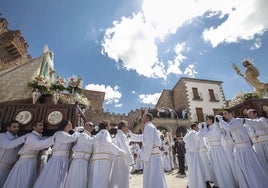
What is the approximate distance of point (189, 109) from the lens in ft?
77.0

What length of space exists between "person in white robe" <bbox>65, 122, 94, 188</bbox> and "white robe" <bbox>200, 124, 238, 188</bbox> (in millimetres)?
3201

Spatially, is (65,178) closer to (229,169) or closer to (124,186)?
(124,186)

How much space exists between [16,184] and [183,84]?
2370 centimetres

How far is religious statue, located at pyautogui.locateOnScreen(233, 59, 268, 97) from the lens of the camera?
5.38 meters

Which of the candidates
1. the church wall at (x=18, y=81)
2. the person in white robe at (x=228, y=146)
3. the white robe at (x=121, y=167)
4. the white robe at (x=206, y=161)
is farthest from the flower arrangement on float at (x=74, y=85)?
the person in white robe at (x=228, y=146)

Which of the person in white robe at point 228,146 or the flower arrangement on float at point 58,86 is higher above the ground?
the flower arrangement on float at point 58,86

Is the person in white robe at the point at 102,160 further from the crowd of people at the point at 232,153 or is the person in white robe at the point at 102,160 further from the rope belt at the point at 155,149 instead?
the crowd of people at the point at 232,153

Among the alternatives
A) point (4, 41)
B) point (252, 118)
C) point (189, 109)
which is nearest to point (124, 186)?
point (252, 118)

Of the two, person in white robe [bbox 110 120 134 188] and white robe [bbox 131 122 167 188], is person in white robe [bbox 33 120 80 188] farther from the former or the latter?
white robe [bbox 131 122 167 188]

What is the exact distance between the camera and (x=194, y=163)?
5.00 metres

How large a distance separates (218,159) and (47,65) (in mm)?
9098

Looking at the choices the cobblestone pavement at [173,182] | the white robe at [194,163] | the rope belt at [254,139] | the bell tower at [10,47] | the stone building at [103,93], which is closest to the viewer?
the rope belt at [254,139]

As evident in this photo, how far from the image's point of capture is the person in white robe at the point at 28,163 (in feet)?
12.2

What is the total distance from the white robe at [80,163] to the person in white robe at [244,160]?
3343mm
